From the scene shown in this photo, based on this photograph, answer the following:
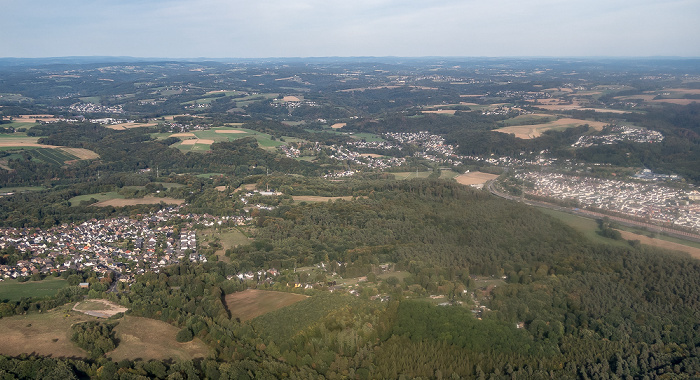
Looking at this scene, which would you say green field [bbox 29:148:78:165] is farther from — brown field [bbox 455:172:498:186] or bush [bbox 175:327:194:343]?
brown field [bbox 455:172:498:186]

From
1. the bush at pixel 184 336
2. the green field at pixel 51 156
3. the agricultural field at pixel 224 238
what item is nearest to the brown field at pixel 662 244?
the agricultural field at pixel 224 238

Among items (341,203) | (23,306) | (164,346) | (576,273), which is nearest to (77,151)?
(341,203)

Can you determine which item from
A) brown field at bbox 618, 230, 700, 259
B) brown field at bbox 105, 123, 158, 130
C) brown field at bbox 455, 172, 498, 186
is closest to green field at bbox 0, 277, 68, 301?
brown field at bbox 618, 230, 700, 259

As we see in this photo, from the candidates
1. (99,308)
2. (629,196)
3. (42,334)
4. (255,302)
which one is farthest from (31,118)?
(629,196)

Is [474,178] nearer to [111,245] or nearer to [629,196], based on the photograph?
[629,196]

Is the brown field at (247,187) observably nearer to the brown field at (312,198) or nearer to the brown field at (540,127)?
A: the brown field at (312,198)

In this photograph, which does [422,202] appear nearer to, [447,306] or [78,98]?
[447,306]

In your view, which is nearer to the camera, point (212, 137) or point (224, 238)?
point (224, 238)
